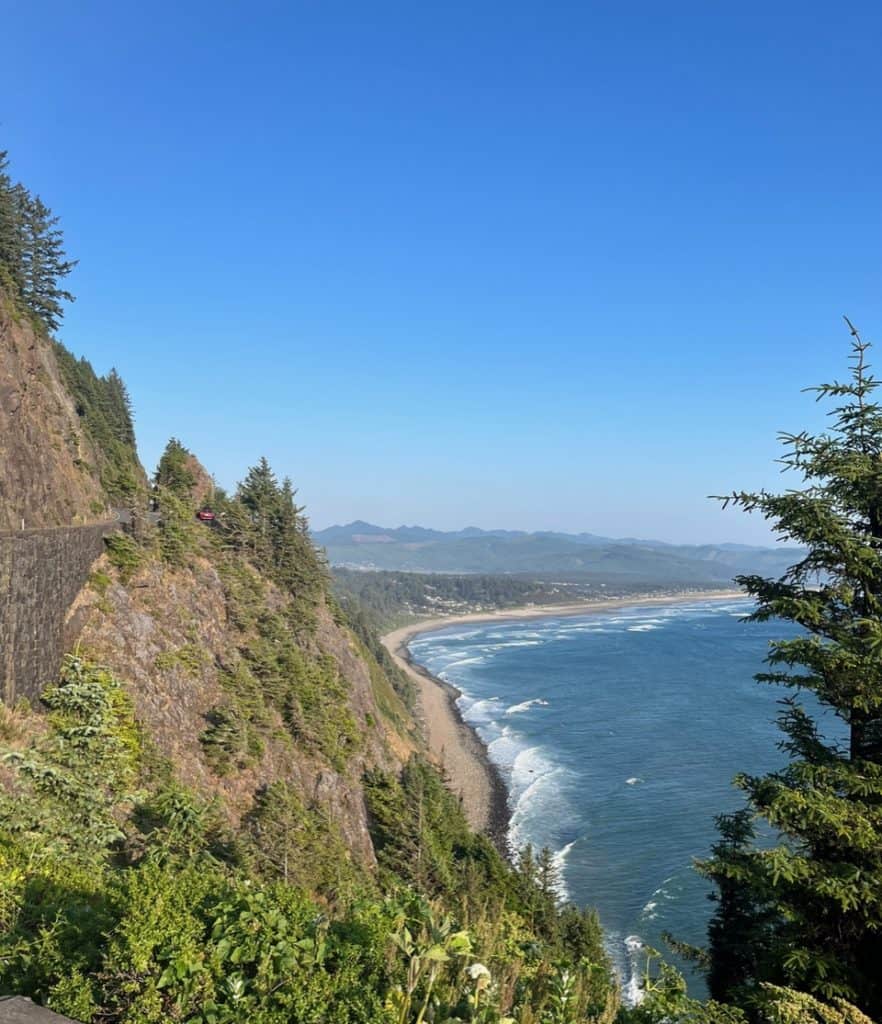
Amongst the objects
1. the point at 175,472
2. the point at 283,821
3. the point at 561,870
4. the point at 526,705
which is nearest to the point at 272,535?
the point at 175,472

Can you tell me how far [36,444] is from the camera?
3422cm

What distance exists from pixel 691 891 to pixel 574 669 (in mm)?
81355

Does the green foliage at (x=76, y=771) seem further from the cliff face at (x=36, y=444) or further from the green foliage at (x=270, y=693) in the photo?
the cliff face at (x=36, y=444)

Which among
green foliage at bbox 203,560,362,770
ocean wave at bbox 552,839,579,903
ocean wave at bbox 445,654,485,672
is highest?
green foliage at bbox 203,560,362,770

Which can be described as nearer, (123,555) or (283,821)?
(283,821)

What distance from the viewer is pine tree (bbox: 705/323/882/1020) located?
9328 millimetres

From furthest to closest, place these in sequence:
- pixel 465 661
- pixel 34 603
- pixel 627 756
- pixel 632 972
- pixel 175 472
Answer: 1. pixel 465 661
2. pixel 627 756
3. pixel 175 472
4. pixel 632 972
5. pixel 34 603

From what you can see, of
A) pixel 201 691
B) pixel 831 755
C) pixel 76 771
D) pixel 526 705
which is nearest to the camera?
pixel 831 755

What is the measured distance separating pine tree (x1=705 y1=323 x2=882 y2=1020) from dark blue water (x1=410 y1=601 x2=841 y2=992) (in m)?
10.2

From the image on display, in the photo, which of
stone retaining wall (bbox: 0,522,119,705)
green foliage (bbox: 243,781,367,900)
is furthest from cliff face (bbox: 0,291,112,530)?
green foliage (bbox: 243,781,367,900)

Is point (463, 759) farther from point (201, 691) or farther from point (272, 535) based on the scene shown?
point (201, 691)

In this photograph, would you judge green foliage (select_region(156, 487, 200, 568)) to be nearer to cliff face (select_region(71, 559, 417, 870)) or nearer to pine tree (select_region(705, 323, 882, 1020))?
cliff face (select_region(71, 559, 417, 870))

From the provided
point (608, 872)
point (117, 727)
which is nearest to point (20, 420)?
point (117, 727)

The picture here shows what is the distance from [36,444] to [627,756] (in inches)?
2407
